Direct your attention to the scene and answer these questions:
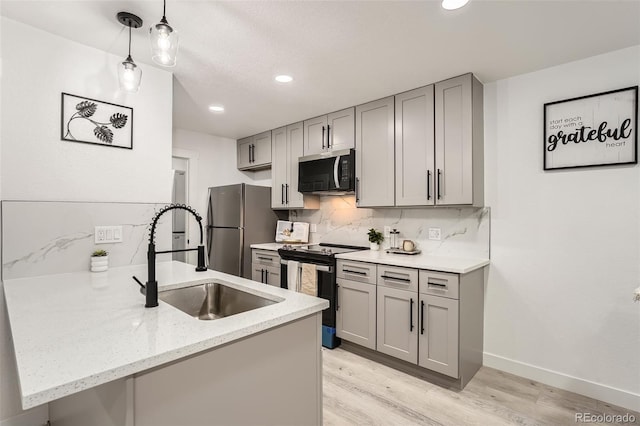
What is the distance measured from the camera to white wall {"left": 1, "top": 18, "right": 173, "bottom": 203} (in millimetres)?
1804

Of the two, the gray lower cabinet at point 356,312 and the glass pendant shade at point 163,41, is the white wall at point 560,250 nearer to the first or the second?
the gray lower cabinet at point 356,312

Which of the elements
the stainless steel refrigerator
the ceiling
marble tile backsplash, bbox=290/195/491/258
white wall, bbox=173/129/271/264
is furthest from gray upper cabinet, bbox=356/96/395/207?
white wall, bbox=173/129/271/264

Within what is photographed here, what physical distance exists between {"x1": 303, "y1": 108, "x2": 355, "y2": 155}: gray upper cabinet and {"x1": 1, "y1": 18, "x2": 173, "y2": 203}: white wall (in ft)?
5.41

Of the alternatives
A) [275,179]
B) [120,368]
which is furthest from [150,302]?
[275,179]

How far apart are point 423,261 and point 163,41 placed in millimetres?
2269

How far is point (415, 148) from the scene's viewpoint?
2795 millimetres

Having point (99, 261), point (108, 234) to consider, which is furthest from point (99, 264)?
point (108, 234)

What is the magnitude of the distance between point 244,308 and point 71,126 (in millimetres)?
1579

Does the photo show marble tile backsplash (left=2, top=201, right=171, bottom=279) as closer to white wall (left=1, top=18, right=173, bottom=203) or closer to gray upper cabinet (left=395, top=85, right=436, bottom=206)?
white wall (left=1, top=18, right=173, bottom=203)

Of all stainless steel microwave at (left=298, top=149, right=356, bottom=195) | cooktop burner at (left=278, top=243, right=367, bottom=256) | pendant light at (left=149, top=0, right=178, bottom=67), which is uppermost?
pendant light at (left=149, top=0, right=178, bottom=67)

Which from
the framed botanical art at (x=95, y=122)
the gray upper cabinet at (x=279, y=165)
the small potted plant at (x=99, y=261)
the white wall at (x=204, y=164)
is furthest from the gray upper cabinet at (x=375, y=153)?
the small potted plant at (x=99, y=261)

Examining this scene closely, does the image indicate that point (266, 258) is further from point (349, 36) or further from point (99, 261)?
point (349, 36)

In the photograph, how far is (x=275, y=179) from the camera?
4.10 metres

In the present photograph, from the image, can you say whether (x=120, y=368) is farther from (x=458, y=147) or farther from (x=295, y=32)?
(x=458, y=147)
